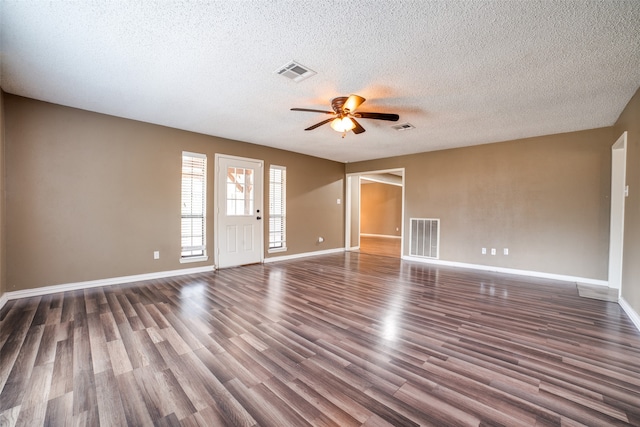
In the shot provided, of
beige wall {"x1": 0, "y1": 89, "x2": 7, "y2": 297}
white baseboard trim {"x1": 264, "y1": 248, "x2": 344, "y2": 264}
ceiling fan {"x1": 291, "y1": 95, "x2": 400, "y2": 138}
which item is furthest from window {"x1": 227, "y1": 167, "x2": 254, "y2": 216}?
beige wall {"x1": 0, "y1": 89, "x2": 7, "y2": 297}

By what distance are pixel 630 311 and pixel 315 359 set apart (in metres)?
3.68

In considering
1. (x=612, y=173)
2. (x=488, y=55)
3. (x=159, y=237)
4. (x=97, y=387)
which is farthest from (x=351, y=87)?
(x=612, y=173)

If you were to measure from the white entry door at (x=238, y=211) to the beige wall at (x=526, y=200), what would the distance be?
12.5ft

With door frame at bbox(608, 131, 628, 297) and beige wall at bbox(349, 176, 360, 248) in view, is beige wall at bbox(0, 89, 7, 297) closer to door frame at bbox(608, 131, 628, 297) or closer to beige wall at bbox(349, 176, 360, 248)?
beige wall at bbox(349, 176, 360, 248)

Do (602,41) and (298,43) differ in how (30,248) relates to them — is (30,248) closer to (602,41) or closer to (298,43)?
(298,43)

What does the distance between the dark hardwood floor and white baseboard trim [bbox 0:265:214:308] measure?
18 cm

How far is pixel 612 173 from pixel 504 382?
4.57m

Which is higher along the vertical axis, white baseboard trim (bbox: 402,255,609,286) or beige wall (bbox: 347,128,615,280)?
beige wall (bbox: 347,128,615,280)

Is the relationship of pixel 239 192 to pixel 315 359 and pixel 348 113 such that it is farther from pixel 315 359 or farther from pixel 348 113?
pixel 315 359

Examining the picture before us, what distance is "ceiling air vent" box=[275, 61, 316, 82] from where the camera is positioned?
2.67 meters

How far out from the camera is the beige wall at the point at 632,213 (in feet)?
9.78

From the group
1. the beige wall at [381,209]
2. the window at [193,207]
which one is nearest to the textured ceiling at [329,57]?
the window at [193,207]

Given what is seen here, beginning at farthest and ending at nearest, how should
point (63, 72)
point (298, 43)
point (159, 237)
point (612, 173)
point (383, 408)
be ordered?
1. point (159, 237)
2. point (612, 173)
3. point (63, 72)
4. point (298, 43)
5. point (383, 408)

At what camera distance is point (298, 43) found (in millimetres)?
2305
